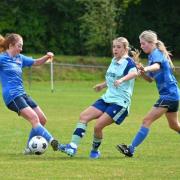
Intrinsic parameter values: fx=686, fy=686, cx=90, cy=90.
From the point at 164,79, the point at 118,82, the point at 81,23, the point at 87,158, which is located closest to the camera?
the point at 118,82

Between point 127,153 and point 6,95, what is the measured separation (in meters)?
2.16

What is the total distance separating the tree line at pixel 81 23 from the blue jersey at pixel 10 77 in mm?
35362

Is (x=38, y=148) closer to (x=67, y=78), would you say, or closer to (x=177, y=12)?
(x=67, y=78)

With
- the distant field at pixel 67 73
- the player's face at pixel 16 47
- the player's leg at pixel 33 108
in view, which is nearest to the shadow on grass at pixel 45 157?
the player's leg at pixel 33 108

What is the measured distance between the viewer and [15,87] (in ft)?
36.7

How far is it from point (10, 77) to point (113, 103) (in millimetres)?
1754

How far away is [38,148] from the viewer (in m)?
10.8

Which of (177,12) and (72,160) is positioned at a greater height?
(72,160)

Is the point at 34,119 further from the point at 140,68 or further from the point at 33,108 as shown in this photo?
the point at 140,68

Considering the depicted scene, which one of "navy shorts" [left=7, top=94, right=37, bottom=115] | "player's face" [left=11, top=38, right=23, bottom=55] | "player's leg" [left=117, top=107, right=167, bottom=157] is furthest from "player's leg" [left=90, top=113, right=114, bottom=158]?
"player's face" [left=11, top=38, right=23, bottom=55]

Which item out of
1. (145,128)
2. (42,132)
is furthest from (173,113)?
(42,132)

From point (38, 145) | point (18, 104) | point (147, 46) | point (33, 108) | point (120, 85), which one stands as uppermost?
point (147, 46)

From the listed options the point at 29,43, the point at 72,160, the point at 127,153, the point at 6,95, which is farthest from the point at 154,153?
the point at 29,43

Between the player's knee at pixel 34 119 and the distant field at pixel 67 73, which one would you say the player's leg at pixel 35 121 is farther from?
the distant field at pixel 67 73
